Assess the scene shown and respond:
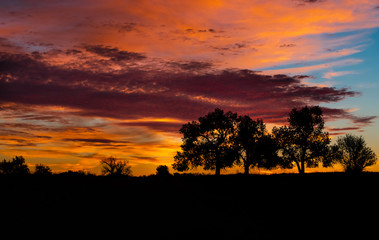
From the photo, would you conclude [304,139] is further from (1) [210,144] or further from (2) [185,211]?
(2) [185,211]

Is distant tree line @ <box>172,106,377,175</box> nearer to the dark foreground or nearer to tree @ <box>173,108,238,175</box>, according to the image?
tree @ <box>173,108,238,175</box>

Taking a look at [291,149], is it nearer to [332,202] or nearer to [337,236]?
[332,202]

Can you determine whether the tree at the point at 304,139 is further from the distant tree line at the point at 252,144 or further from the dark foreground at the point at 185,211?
the dark foreground at the point at 185,211

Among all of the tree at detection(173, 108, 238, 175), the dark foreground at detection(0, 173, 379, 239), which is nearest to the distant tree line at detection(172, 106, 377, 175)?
the tree at detection(173, 108, 238, 175)

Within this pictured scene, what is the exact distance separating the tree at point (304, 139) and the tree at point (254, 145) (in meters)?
1.91

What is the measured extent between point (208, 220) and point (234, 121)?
4631 centimetres

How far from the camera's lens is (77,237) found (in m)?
10.6

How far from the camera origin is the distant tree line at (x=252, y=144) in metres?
57.5

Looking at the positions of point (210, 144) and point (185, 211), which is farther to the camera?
point (210, 144)

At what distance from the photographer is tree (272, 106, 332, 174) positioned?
57438 millimetres

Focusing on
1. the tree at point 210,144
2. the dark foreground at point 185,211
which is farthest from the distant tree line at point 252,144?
the dark foreground at point 185,211

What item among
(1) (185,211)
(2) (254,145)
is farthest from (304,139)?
(1) (185,211)

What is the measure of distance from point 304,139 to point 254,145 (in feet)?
29.2

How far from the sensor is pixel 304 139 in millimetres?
57656
